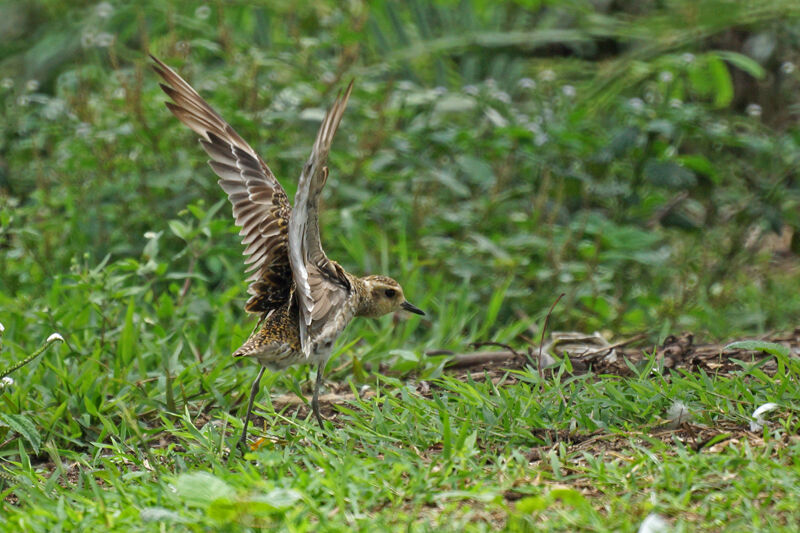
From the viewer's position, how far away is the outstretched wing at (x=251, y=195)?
4793 mm

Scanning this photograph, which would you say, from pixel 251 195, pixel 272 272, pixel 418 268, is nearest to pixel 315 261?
pixel 272 272

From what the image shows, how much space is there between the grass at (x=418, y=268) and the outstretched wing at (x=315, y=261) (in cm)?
44

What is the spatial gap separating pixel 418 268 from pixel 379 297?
1.75 meters

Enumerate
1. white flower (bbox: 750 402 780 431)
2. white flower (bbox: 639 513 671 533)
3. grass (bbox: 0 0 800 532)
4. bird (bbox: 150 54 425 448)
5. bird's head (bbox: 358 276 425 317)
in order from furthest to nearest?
bird's head (bbox: 358 276 425 317) → bird (bbox: 150 54 425 448) → white flower (bbox: 750 402 780 431) → grass (bbox: 0 0 800 532) → white flower (bbox: 639 513 671 533)

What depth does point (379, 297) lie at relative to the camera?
5301 mm

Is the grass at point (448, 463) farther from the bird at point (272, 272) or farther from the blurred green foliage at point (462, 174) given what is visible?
the blurred green foliage at point (462, 174)

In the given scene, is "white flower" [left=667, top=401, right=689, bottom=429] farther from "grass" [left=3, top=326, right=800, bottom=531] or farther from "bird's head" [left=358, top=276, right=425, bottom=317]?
"bird's head" [left=358, top=276, right=425, bottom=317]

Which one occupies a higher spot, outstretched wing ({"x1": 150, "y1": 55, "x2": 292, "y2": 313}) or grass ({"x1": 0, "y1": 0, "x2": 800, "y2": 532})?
outstretched wing ({"x1": 150, "y1": 55, "x2": 292, "y2": 313})

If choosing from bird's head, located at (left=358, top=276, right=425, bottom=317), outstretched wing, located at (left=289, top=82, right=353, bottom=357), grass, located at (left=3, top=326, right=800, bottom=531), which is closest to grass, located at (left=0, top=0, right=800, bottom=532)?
grass, located at (left=3, top=326, right=800, bottom=531)

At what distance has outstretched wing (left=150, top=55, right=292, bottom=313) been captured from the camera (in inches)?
189

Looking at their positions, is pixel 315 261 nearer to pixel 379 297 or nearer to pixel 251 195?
pixel 251 195

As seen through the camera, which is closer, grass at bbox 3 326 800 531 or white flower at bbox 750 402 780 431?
grass at bbox 3 326 800 531

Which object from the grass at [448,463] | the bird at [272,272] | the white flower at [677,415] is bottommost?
the white flower at [677,415]

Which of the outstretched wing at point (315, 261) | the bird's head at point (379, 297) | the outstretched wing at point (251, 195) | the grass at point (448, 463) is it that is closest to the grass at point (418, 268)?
the grass at point (448, 463)
